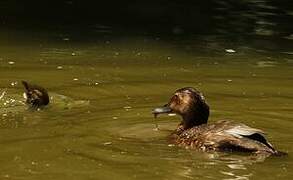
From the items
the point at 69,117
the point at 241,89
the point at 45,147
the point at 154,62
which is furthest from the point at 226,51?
the point at 45,147

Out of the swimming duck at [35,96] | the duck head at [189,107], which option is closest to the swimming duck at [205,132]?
the duck head at [189,107]

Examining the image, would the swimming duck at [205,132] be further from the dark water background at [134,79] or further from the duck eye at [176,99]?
the dark water background at [134,79]

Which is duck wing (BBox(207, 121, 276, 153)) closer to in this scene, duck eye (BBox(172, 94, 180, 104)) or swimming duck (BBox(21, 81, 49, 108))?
duck eye (BBox(172, 94, 180, 104))

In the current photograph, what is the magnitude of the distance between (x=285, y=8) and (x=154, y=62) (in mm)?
8803

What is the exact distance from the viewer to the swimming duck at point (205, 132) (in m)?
7.35

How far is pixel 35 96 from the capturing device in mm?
9375

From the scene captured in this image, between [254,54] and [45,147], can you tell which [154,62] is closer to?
[254,54]

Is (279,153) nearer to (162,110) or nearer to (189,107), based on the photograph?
(189,107)

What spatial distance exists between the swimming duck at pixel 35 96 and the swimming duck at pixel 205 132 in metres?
1.59

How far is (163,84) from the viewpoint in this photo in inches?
449

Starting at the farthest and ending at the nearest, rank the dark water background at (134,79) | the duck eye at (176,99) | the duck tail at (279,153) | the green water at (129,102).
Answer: the duck eye at (176,99) < the duck tail at (279,153) < the dark water background at (134,79) < the green water at (129,102)

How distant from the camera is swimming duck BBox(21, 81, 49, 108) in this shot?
9.41 meters

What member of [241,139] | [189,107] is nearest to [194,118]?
[189,107]

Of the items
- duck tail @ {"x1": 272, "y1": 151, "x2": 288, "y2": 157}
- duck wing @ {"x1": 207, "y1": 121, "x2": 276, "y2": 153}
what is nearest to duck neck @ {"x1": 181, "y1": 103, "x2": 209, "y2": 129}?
duck wing @ {"x1": 207, "y1": 121, "x2": 276, "y2": 153}
